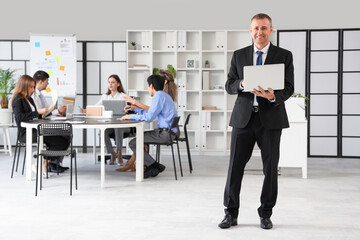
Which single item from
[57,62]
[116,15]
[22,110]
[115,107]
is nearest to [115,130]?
[115,107]

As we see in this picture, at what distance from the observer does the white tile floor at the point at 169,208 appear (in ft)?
12.3

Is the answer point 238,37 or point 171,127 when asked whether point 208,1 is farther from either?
point 171,127

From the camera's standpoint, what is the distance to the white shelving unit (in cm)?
862

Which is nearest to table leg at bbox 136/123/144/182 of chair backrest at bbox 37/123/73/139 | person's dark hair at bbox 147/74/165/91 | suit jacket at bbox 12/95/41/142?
person's dark hair at bbox 147/74/165/91

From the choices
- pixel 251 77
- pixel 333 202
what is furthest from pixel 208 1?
pixel 251 77

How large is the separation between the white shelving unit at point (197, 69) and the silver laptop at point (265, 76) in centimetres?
519

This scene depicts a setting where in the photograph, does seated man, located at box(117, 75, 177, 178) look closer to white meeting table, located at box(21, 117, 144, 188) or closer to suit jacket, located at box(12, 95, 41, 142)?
white meeting table, located at box(21, 117, 144, 188)

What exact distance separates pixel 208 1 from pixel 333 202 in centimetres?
500

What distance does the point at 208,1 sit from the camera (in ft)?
29.0

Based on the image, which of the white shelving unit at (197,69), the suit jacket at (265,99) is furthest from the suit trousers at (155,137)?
the white shelving unit at (197,69)

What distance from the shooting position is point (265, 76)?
342cm

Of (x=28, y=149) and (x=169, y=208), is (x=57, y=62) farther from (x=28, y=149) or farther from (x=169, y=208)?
(x=169, y=208)

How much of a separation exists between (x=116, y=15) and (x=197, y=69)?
1774 mm

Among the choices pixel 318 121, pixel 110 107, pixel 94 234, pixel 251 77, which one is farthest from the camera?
pixel 318 121
